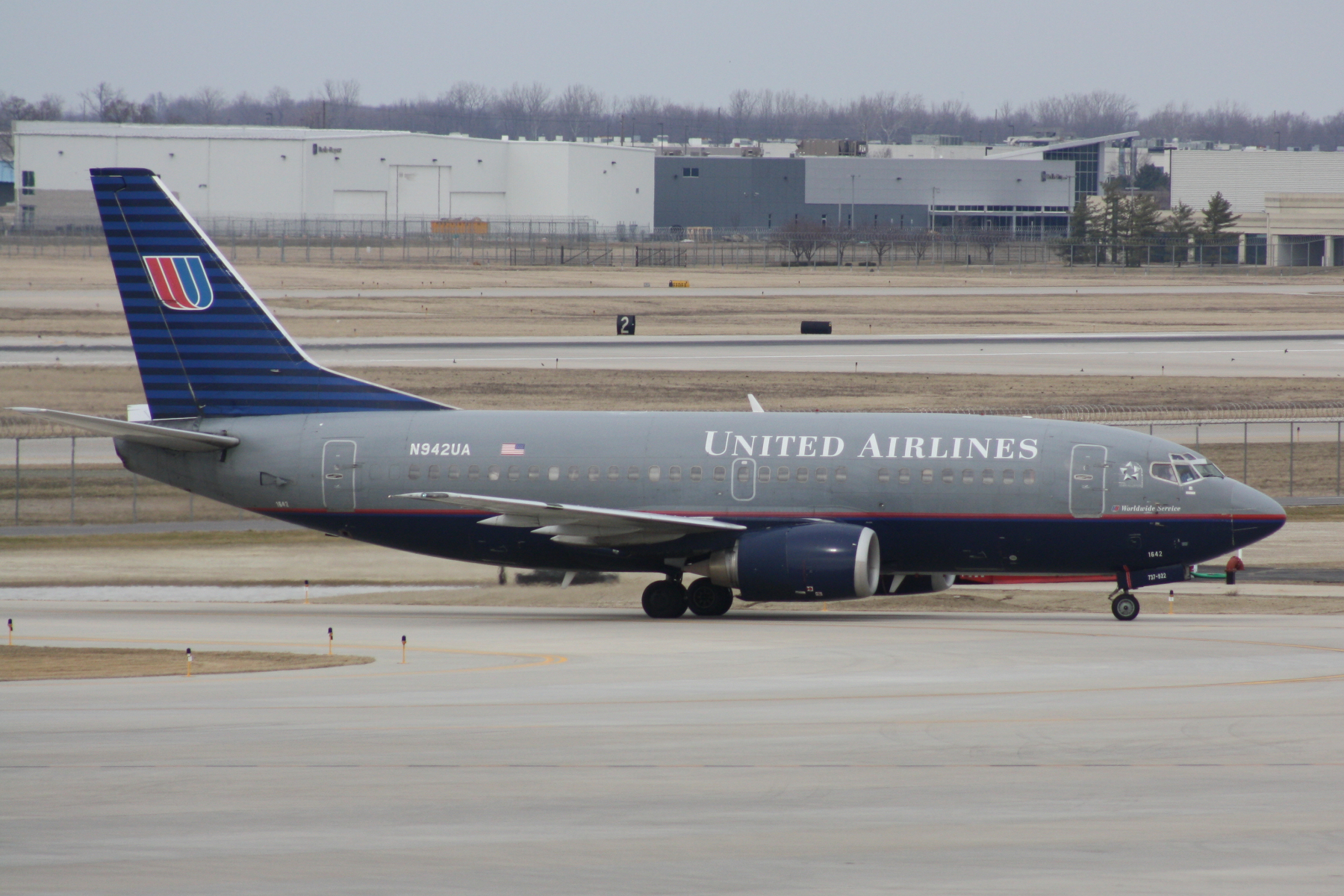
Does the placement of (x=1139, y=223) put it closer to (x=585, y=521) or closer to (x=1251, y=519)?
(x=1251, y=519)

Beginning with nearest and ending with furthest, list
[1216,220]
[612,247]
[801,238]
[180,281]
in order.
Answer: [180,281] < [801,238] < [612,247] < [1216,220]

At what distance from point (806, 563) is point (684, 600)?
12.8 feet

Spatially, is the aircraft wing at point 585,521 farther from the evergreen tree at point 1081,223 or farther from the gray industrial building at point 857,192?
the gray industrial building at point 857,192

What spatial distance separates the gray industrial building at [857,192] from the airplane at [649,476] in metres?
155

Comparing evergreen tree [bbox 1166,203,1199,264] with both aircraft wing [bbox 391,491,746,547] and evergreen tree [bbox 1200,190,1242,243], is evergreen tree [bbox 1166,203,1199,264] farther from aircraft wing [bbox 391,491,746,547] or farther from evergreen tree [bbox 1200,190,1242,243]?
aircraft wing [bbox 391,491,746,547]

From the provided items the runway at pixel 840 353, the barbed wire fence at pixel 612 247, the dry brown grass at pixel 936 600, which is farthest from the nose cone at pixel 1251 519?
the barbed wire fence at pixel 612 247

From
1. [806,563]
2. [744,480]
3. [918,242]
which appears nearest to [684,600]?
[744,480]

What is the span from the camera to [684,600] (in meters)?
34.7

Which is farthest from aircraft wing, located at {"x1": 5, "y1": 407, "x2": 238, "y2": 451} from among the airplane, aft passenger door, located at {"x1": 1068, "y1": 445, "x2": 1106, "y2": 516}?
aft passenger door, located at {"x1": 1068, "y1": 445, "x2": 1106, "y2": 516}

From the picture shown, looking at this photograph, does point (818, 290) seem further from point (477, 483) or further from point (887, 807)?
point (887, 807)

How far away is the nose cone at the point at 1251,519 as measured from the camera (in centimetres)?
3181

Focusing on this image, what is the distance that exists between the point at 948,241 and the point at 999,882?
517 ft

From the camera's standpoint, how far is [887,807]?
52.6 feet

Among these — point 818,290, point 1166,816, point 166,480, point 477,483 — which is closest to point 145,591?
point 166,480
